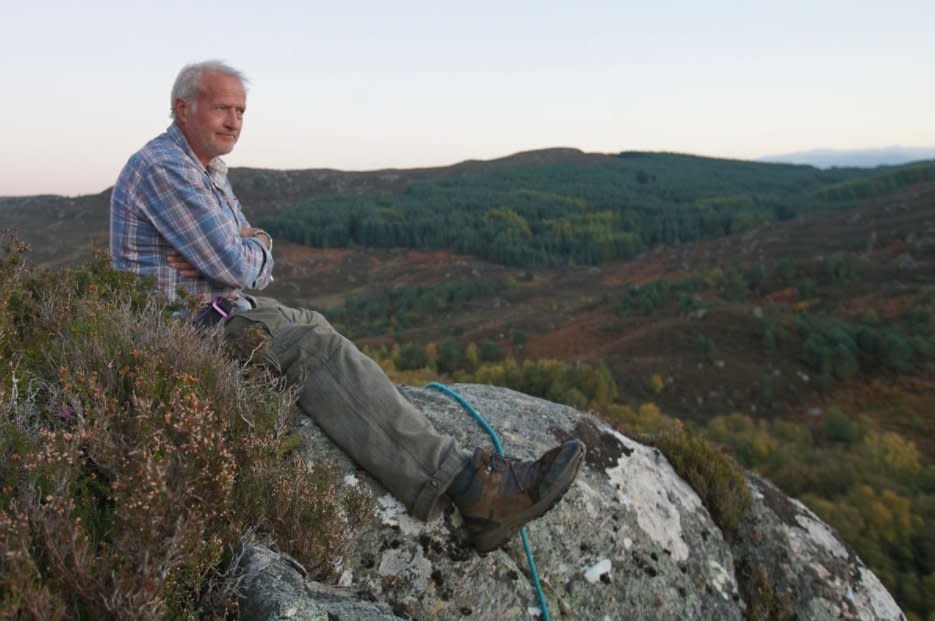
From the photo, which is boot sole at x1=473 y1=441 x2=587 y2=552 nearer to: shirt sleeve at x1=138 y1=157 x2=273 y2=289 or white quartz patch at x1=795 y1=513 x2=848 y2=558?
shirt sleeve at x1=138 y1=157 x2=273 y2=289

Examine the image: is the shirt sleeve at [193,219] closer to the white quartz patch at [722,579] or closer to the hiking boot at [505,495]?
the hiking boot at [505,495]

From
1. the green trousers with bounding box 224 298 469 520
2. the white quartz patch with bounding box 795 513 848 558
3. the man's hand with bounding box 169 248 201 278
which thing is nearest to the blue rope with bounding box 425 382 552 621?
the green trousers with bounding box 224 298 469 520

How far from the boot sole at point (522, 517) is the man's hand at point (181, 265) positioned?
2.10 metres

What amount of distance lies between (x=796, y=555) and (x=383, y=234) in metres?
87.1

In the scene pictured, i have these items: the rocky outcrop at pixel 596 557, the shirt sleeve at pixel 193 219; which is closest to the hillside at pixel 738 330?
the rocky outcrop at pixel 596 557

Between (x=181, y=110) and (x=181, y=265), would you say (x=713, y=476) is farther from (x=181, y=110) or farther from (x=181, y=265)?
(x=181, y=110)

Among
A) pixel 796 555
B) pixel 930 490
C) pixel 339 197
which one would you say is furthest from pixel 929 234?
pixel 339 197

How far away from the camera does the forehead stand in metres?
3.57

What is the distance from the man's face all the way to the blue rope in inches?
79.4

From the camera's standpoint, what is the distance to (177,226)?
11.3ft

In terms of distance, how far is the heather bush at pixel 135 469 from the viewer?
5.32ft

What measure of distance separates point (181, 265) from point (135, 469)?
1999 millimetres

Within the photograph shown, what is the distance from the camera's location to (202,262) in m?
3.50

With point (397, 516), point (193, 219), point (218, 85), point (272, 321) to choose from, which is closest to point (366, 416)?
point (397, 516)
